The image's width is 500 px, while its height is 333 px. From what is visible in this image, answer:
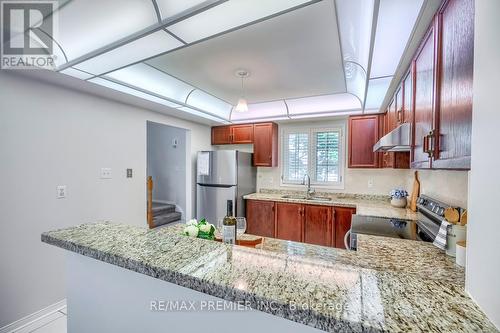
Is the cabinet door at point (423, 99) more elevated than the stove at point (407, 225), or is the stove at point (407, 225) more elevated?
the cabinet door at point (423, 99)

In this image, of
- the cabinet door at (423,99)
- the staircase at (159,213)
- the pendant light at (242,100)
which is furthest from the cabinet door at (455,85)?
the staircase at (159,213)

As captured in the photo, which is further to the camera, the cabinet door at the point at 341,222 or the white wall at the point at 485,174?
the cabinet door at the point at 341,222

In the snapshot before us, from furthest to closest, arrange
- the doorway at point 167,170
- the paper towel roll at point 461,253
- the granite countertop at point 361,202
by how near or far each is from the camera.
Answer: the doorway at point 167,170 → the granite countertop at point 361,202 → the paper towel roll at point 461,253

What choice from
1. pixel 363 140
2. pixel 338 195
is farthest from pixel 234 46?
pixel 338 195

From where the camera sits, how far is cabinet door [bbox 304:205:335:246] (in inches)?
127

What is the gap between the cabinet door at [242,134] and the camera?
4.11 metres

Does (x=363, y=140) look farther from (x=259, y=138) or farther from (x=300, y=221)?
(x=259, y=138)

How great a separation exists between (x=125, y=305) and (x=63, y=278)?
198cm

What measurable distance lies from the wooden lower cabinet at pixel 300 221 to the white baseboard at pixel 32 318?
246cm

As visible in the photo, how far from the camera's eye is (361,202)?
3.34m

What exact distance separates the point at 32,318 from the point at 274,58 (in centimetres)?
310

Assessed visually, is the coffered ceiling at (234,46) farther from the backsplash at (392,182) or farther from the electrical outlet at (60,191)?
the electrical outlet at (60,191)

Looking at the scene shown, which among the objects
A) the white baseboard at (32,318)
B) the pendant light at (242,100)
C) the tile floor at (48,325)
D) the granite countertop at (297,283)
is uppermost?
the pendant light at (242,100)

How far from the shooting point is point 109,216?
2.66 metres
